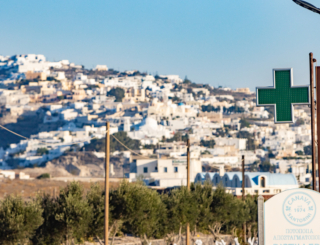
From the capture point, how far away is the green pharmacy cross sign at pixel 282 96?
7.88m

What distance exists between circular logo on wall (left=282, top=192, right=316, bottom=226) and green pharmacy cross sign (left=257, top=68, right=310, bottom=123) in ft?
5.26

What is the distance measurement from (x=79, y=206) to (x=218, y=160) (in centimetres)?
13593

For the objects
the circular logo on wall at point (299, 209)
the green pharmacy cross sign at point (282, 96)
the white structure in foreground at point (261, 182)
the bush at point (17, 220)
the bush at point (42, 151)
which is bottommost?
the white structure in foreground at point (261, 182)

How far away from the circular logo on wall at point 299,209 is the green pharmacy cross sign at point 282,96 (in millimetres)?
1604

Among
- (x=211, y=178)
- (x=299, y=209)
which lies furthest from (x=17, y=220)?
(x=211, y=178)

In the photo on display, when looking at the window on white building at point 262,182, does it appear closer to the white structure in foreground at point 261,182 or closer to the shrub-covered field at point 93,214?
the white structure in foreground at point 261,182

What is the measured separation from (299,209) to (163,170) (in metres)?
103

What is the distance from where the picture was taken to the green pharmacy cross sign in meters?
7.88

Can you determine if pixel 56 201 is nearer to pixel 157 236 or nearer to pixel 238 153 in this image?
pixel 157 236

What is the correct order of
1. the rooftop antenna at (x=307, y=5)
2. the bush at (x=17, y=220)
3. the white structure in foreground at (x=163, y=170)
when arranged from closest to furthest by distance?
the rooftop antenna at (x=307, y=5)
the bush at (x=17, y=220)
the white structure in foreground at (x=163, y=170)

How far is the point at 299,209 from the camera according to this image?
6.59m

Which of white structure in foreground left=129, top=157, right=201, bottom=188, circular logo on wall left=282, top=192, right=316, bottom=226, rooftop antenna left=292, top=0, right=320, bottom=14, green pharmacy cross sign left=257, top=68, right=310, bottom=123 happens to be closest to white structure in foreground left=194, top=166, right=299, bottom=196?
white structure in foreground left=129, top=157, right=201, bottom=188

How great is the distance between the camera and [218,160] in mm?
154875

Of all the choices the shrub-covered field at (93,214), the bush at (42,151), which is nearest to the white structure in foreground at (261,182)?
the shrub-covered field at (93,214)
